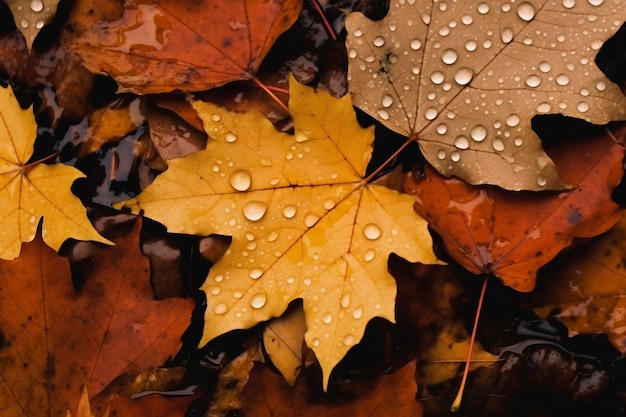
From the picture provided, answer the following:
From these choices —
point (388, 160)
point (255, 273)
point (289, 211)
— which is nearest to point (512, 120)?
point (388, 160)

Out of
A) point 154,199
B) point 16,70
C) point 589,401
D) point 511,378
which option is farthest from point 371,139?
point 16,70

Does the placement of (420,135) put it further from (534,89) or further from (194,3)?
(194,3)

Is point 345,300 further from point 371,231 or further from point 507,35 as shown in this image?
point 507,35

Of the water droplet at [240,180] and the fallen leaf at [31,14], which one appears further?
the fallen leaf at [31,14]

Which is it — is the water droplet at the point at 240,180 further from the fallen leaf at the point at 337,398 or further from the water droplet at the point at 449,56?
the water droplet at the point at 449,56

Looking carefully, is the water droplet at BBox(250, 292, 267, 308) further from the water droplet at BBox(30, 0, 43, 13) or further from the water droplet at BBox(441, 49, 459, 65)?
the water droplet at BBox(30, 0, 43, 13)

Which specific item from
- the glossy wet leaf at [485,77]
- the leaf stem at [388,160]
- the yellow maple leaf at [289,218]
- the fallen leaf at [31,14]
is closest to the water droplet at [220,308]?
the yellow maple leaf at [289,218]
